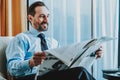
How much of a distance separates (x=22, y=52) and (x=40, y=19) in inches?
15.0

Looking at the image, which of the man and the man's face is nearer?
the man

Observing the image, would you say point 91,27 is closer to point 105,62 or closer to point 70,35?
point 70,35

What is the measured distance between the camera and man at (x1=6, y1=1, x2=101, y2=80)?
4.32 ft

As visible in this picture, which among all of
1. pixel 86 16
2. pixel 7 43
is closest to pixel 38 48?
pixel 7 43

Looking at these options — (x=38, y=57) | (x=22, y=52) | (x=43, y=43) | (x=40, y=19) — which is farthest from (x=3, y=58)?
(x=38, y=57)

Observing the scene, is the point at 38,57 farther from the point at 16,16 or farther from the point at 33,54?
the point at 16,16

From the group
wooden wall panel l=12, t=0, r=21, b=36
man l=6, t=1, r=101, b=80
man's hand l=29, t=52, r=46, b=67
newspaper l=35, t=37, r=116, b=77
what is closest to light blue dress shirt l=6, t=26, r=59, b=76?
man l=6, t=1, r=101, b=80

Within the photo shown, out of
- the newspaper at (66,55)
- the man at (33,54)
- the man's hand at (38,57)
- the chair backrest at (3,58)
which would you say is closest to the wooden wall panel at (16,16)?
the man at (33,54)

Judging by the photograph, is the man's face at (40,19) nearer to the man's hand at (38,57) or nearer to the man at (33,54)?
the man at (33,54)

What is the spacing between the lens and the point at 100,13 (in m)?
2.48

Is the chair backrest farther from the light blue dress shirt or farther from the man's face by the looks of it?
the man's face

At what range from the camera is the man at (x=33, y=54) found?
1.32 metres

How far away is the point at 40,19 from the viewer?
190 cm

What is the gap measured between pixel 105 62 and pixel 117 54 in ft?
0.49
